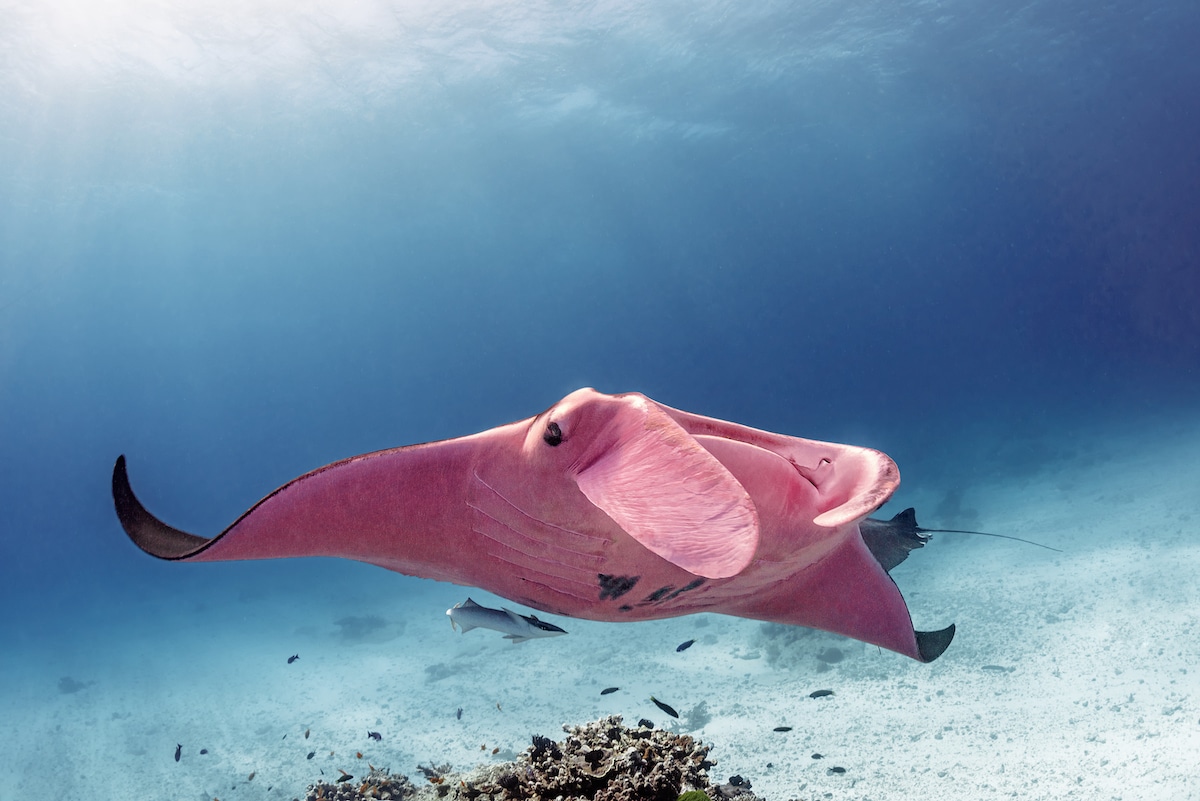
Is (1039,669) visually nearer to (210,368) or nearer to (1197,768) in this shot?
(1197,768)

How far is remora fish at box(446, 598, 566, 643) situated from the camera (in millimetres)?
4137

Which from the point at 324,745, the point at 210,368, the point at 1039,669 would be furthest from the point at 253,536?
the point at 210,368

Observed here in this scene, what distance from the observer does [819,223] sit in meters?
80.8

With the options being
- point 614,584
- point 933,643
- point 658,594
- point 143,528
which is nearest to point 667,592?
point 658,594

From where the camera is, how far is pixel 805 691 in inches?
329

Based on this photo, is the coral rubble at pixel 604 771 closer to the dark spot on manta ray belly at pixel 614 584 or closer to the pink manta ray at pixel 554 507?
the pink manta ray at pixel 554 507

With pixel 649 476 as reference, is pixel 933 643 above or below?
below

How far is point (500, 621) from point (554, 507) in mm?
3125

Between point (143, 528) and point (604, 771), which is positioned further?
point (604, 771)

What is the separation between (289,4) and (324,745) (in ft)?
75.4

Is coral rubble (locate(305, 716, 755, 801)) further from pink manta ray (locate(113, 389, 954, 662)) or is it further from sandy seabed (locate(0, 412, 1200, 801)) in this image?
sandy seabed (locate(0, 412, 1200, 801))

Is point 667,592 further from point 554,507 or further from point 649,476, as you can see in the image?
point 649,476

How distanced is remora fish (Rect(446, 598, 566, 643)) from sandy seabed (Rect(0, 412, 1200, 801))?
2.16 m

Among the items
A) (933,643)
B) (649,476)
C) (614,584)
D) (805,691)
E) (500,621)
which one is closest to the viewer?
(649,476)
